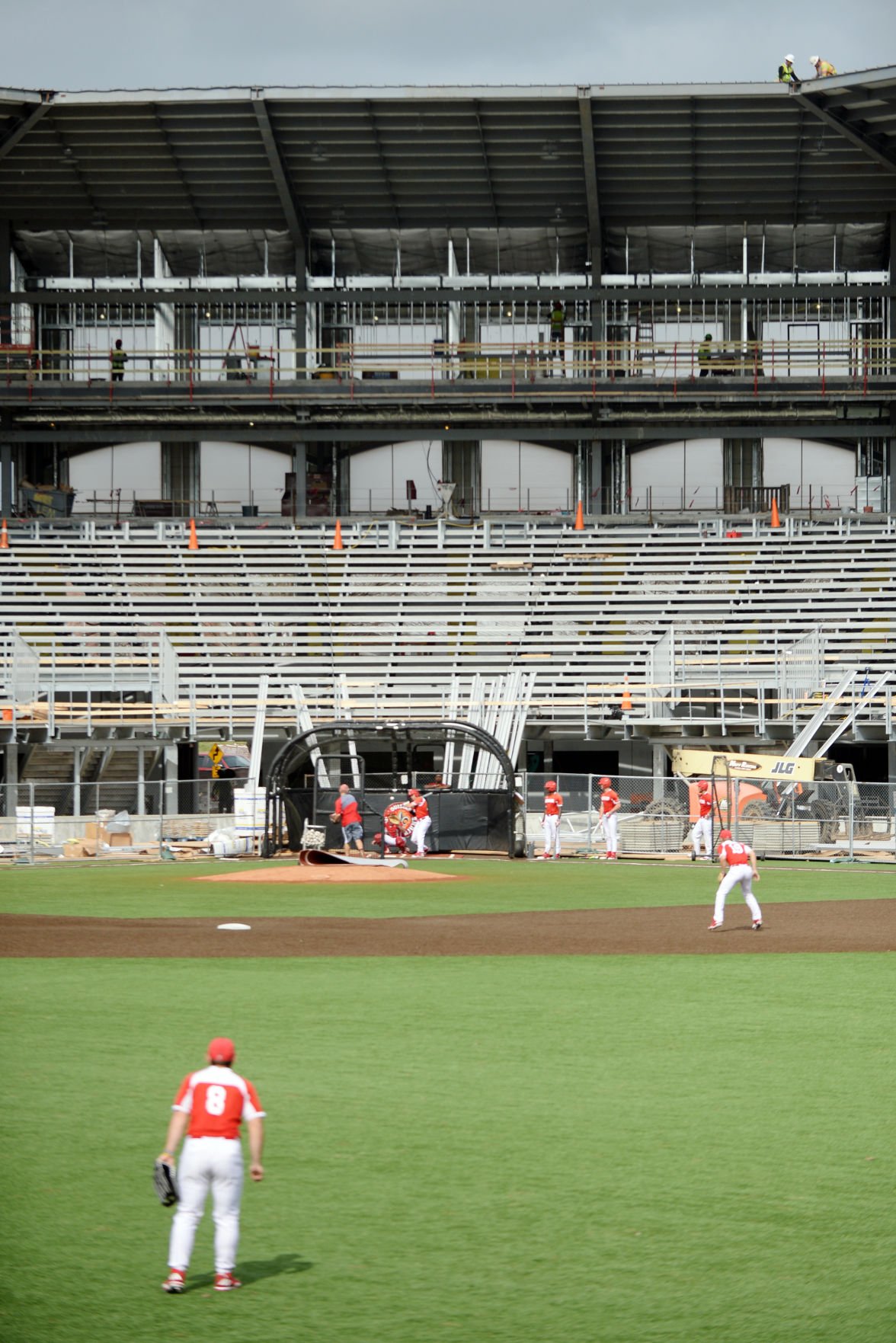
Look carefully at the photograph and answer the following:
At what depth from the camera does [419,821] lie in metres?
36.1

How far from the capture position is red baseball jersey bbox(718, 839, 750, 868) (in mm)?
20453

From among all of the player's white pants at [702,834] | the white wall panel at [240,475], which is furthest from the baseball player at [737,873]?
the white wall panel at [240,475]

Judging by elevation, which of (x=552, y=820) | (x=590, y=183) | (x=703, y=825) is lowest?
(x=703, y=825)

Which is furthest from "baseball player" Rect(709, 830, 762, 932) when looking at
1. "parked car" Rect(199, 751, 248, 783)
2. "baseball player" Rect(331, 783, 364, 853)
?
"parked car" Rect(199, 751, 248, 783)

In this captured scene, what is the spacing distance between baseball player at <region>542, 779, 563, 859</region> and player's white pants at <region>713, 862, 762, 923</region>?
13162mm

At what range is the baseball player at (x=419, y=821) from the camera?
35688 mm

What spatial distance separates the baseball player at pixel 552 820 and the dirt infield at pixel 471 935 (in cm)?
1034

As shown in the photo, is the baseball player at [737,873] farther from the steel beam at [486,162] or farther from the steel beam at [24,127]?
the steel beam at [24,127]

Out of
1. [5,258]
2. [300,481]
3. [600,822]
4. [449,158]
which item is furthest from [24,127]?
[600,822]

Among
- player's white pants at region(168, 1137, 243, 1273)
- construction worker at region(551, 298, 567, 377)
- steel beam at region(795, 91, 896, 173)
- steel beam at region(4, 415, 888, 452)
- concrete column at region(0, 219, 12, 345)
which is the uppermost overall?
steel beam at region(795, 91, 896, 173)

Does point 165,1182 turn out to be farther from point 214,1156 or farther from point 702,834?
point 702,834

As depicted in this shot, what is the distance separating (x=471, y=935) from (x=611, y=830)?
46.1 feet

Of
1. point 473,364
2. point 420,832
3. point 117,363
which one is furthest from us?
point 117,363

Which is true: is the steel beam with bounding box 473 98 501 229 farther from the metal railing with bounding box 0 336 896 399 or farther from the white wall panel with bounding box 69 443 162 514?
the white wall panel with bounding box 69 443 162 514
